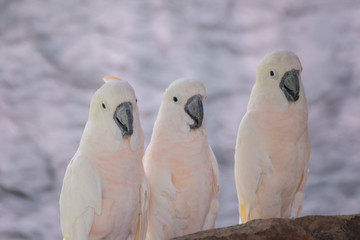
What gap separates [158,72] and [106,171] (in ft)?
7.72

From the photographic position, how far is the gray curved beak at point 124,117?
3.48 m

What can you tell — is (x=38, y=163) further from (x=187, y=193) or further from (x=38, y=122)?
(x=187, y=193)

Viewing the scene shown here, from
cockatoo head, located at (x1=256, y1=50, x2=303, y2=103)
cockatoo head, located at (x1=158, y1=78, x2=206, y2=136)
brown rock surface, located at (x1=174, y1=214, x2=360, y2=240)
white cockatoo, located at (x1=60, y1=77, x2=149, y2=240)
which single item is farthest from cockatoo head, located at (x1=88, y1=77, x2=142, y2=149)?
cockatoo head, located at (x1=256, y1=50, x2=303, y2=103)

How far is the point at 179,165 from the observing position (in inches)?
149

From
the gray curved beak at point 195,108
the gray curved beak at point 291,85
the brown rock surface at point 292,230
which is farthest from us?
the gray curved beak at point 291,85

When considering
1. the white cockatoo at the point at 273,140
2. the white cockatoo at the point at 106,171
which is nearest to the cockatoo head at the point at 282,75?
the white cockatoo at the point at 273,140

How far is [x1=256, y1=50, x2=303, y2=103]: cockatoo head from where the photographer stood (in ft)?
12.6

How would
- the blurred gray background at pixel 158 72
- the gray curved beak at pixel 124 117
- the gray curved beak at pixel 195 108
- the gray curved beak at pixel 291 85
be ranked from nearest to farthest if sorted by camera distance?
the gray curved beak at pixel 124 117 → the gray curved beak at pixel 195 108 → the gray curved beak at pixel 291 85 → the blurred gray background at pixel 158 72

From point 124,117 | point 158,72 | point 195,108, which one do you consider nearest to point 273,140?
point 195,108

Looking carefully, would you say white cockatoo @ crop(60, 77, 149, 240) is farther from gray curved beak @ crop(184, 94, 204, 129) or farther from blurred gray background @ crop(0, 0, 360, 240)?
blurred gray background @ crop(0, 0, 360, 240)

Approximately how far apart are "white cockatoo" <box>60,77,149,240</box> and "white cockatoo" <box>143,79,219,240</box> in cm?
19

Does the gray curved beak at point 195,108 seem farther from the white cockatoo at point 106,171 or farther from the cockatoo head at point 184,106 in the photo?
the white cockatoo at point 106,171

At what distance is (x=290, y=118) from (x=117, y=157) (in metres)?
1.10

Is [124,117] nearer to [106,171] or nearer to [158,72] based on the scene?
[106,171]
